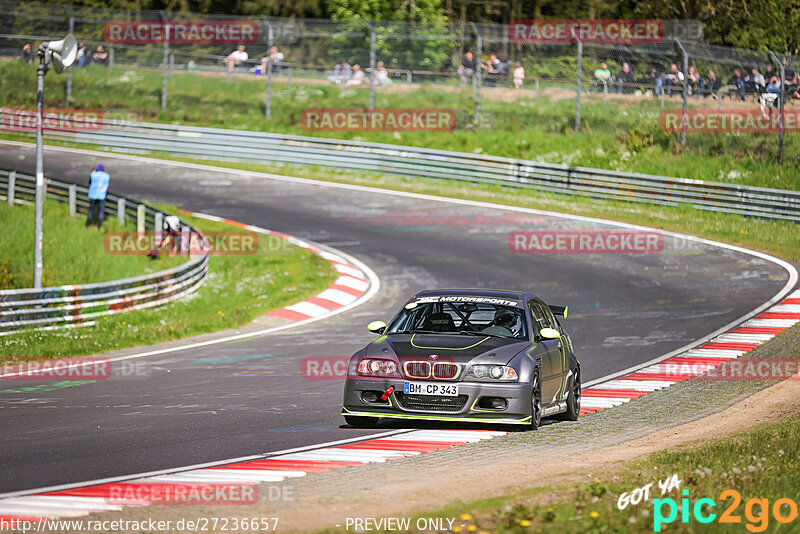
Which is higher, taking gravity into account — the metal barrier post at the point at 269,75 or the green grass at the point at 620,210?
the metal barrier post at the point at 269,75

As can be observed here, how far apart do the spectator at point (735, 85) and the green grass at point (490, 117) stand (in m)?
0.74

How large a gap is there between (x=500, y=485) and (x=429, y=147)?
30.0 m

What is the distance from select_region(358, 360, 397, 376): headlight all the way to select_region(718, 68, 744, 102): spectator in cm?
2295

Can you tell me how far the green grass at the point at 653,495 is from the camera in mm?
6312

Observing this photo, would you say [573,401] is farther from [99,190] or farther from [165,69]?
[165,69]

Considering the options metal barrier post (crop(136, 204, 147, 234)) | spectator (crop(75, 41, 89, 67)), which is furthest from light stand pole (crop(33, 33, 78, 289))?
spectator (crop(75, 41, 89, 67))

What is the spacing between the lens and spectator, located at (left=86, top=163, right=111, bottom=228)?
85.3 ft

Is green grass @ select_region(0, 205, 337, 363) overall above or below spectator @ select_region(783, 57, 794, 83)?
below

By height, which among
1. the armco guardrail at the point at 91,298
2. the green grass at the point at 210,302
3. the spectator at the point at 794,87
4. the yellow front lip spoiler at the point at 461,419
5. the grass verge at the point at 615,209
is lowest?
the green grass at the point at 210,302

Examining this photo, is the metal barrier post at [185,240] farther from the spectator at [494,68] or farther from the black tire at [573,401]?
the black tire at [573,401]

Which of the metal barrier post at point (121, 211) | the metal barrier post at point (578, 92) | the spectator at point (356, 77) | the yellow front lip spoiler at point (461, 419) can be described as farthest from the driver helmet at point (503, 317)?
the spectator at point (356, 77)

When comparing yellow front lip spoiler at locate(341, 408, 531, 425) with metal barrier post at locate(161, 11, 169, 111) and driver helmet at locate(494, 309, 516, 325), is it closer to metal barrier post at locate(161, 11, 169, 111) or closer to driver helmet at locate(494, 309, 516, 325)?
driver helmet at locate(494, 309, 516, 325)

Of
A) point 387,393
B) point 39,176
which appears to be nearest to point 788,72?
point 39,176

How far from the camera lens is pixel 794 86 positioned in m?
29.5
